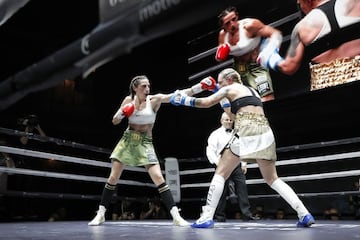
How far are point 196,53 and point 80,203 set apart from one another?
2.49 m

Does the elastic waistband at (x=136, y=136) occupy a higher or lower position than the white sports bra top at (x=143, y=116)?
lower

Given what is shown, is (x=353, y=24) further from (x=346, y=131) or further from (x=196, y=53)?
(x=196, y=53)

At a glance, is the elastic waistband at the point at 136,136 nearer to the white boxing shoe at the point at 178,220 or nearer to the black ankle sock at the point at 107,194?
the black ankle sock at the point at 107,194

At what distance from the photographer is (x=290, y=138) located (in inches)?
202

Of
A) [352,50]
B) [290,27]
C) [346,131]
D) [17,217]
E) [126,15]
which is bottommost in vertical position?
[17,217]

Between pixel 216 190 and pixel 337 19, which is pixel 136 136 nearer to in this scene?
pixel 216 190

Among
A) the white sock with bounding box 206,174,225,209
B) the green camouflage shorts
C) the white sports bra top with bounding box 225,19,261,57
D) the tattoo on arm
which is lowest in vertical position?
the white sock with bounding box 206,174,225,209

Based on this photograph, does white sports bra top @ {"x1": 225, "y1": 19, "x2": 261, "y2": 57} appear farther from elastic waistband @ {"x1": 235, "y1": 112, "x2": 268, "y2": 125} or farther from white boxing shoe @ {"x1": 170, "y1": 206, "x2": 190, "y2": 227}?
white boxing shoe @ {"x1": 170, "y1": 206, "x2": 190, "y2": 227}

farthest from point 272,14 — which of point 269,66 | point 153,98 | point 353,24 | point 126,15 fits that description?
point 153,98

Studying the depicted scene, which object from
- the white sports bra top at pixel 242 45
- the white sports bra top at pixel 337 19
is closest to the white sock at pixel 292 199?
the white sports bra top at pixel 337 19

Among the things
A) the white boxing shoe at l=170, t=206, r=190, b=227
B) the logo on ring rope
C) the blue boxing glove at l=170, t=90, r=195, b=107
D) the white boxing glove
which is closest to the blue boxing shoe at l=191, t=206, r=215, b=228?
the white boxing shoe at l=170, t=206, r=190, b=227

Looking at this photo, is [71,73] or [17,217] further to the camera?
[71,73]

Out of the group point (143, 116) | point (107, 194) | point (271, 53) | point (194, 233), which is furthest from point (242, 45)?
point (194, 233)

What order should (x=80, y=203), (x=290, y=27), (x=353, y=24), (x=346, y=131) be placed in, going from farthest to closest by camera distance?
(x=80, y=203)
(x=346, y=131)
(x=290, y=27)
(x=353, y=24)
